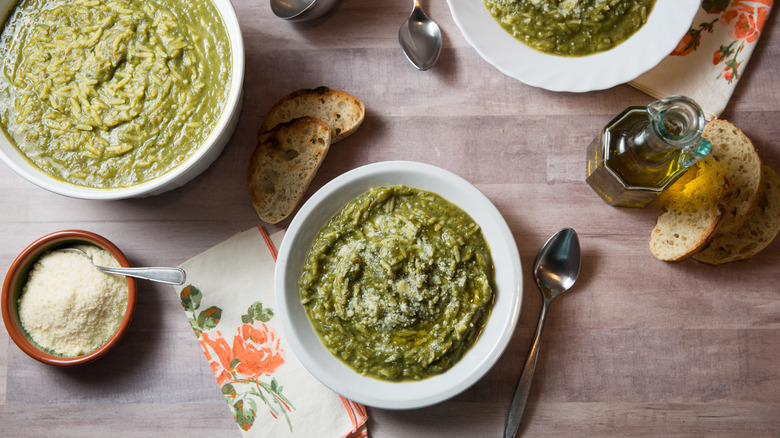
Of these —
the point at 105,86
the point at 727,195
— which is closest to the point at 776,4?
the point at 727,195

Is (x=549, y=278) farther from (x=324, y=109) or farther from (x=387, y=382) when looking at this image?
(x=324, y=109)

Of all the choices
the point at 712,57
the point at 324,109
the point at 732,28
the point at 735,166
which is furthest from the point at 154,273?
the point at 732,28

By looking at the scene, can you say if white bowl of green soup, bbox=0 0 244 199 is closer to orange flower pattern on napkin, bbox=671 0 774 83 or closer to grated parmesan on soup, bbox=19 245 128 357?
grated parmesan on soup, bbox=19 245 128 357

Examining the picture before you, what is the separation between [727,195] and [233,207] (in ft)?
8.70

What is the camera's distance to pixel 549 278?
2.87 m

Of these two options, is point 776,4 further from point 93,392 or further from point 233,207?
point 93,392

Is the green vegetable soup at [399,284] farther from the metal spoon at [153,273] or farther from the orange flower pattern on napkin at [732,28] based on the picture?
the orange flower pattern on napkin at [732,28]

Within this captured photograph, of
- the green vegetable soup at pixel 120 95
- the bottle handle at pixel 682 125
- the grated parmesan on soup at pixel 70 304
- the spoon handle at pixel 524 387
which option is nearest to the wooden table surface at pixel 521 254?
the spoon handle at pixel 524 387

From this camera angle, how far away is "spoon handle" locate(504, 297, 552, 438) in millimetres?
2852

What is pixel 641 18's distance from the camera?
280 centimetres

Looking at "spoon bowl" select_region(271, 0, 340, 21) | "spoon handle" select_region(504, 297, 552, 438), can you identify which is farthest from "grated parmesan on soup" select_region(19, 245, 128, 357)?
"spoon handle" select_region(504, 297, 552, 438)

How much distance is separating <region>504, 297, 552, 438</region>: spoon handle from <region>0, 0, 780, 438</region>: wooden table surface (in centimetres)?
8

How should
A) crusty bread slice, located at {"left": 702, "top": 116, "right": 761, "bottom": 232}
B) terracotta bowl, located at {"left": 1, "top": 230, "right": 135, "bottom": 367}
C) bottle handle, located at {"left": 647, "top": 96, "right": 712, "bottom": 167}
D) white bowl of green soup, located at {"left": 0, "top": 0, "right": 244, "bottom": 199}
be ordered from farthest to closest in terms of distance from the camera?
crusty bread slice, located at {"left": 702, "top": 116, "right": 761, "bottom": 232} → terracotta bowl, located at {"left": 1, "top": 230, "right": 135, "bottom": 367} → white bowl of green soup, located at {"left": 0, "top": 0, "right": 244, "bottom": 199} → bottle handle, located at {"left": 647, "top": 96, "right": 712, "bottom": 167}

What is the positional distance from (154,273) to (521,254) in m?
1.92
